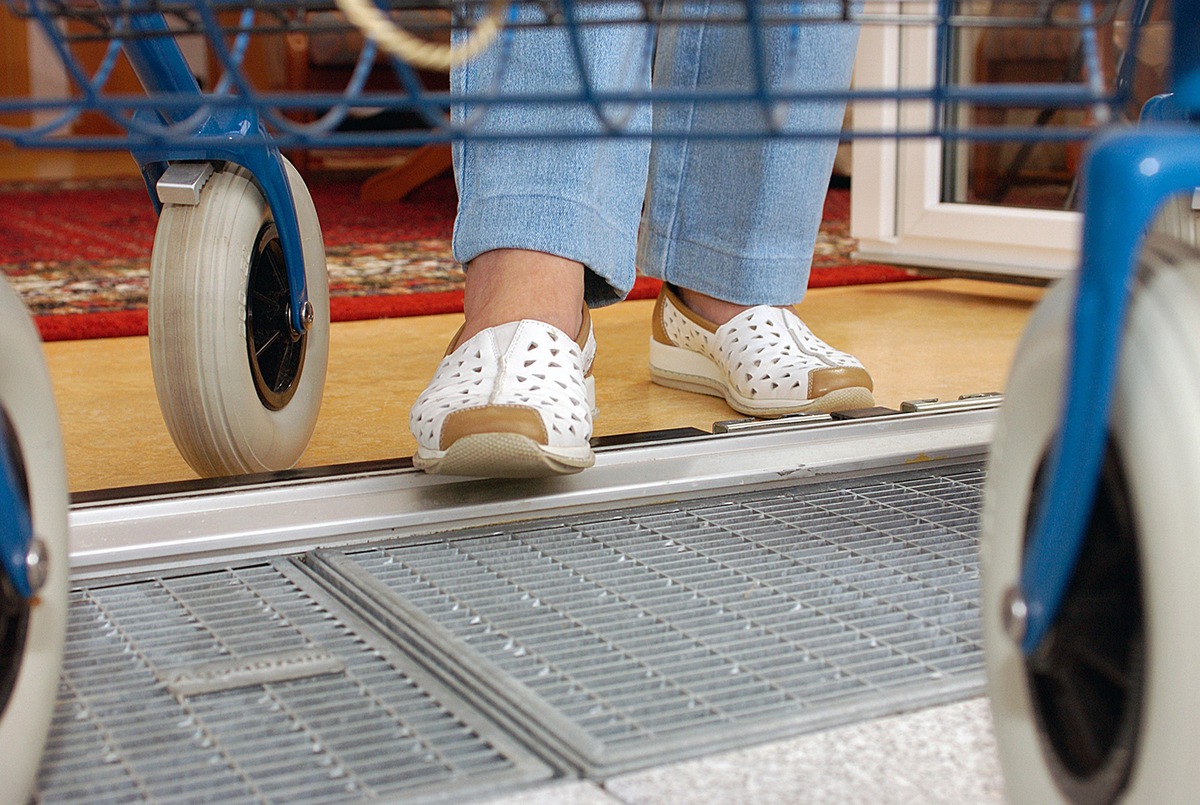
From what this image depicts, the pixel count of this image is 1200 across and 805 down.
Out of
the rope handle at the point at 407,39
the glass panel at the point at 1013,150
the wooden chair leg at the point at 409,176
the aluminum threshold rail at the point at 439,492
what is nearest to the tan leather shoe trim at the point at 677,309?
the aluminum threshold rail at the point at 439,492

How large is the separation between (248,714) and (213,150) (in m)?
0.44

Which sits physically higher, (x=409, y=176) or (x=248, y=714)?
(x=409, y=176)

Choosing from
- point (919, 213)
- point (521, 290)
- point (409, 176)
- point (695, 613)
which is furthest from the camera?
point (409, 176)

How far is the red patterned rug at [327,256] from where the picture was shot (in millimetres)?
1884

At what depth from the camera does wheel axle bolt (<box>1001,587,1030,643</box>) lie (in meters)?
0.42

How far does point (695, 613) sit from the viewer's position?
0.71m

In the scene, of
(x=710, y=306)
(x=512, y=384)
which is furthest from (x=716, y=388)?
(x=512, y=384)

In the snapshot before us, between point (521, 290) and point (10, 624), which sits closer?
point (10, 624)

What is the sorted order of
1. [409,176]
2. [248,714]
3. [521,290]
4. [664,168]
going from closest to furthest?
1. [248,714]
2. [521,290]
3. [664,168]
4. [409,176]

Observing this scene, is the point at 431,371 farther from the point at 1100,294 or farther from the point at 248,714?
the point at 1100,294

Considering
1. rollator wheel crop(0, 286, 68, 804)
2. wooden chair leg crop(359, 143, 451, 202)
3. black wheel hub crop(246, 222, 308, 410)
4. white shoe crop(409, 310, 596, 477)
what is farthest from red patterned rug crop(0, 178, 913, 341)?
rollator wheel crop(0, 286, 68, 804)

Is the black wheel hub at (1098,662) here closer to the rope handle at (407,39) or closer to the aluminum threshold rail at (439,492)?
the rope handle at (407,39)

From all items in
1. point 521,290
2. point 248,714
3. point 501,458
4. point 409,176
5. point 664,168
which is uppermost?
point 409,176

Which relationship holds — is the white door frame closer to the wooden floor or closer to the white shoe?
the wooden floor
